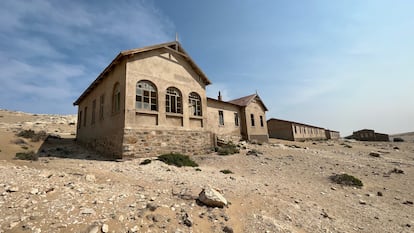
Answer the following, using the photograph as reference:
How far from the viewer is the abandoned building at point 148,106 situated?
39.8 feet

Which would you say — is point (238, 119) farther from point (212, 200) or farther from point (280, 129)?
point (212, 200)

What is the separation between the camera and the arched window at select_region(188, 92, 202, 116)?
1590 centimetres

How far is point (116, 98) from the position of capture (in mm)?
13367

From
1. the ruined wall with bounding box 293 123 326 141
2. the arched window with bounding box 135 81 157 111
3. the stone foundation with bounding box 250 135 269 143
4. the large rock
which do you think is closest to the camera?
the large rock

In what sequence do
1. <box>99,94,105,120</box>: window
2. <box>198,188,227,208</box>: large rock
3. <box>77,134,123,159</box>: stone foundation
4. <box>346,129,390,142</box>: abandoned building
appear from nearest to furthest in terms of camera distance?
1. <box>198,188,227,208</box>: large rock
2. <box>77,134,123,159</box>: stone foundation
3. <box>99,94,105,120</box>: window
4. <box>346,129,390,142</box>: abandoned building

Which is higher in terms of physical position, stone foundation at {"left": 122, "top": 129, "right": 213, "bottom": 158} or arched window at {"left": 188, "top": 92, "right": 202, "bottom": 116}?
arched window at {"left": 188, "top": 92, "right": 202, "bottom": 116}

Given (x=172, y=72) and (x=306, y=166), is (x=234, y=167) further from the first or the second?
(x=172, y=72)

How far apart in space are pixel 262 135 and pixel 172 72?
16945 millimetres

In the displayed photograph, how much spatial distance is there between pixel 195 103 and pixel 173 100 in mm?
2205

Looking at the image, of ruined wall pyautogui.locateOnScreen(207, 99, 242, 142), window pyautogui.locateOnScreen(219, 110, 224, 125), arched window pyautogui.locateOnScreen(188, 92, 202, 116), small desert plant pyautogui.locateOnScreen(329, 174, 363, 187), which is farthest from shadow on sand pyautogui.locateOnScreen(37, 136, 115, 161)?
window pyautogui.locateOnScreen(219, 110, 224, 125)

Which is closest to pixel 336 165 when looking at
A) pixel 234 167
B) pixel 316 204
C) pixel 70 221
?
pixel 234 167

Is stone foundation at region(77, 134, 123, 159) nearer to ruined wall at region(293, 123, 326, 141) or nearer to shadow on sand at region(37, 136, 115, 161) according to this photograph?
shadow on sand at region(37, 136, 115, 161)

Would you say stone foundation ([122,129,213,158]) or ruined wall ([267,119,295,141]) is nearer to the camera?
stone foundation ([122,129,213,158])

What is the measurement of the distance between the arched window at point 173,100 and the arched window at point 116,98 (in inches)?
124
